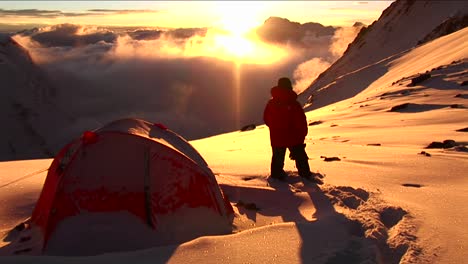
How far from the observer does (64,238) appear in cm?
499

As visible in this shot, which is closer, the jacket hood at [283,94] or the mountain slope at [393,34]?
the jacket hood at [283,94]

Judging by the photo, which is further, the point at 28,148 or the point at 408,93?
the point at 28,148


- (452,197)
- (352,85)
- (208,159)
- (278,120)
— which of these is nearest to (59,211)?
(278,120)

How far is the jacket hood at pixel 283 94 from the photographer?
746cm

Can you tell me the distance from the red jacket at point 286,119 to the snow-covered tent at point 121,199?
219cm

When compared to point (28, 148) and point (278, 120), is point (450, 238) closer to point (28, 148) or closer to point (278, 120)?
point (278, 120)

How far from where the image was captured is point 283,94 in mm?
7492

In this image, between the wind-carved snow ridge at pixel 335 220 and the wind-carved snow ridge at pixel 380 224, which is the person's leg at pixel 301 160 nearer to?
the wind-carved snow ridge at pixel 335 220

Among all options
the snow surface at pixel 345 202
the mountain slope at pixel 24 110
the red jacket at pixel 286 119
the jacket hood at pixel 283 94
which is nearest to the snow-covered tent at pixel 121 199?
the snow surface at pixel 345 202

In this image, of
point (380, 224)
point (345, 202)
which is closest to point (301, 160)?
point (345, 202)

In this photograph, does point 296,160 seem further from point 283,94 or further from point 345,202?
point 345,202

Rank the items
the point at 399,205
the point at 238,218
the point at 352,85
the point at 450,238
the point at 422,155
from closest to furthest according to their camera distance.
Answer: the point at 450,238, the point at 399,205, the point at 238,218, the point at 422,155, the point at 352,85

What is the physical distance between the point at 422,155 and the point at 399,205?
3.14 meters

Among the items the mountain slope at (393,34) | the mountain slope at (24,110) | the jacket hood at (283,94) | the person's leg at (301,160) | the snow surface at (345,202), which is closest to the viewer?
the snow surface at (345,202)
